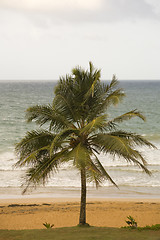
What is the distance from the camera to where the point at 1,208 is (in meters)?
17.0

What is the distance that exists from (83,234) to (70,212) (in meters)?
6.74

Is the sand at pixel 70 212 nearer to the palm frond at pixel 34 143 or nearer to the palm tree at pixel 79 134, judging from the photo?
the palm tree at pixel 79 134

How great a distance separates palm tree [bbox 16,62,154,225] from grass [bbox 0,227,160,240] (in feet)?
5.29

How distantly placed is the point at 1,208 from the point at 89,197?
231 inches

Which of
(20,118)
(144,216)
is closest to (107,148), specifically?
(144,216)

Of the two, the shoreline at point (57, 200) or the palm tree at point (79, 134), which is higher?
the palm tree at point (79, 134)

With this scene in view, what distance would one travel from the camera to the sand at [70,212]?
14938 mm

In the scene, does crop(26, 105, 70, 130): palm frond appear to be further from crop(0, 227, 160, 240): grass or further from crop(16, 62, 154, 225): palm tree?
crop(0, 227, 160, 240): grass

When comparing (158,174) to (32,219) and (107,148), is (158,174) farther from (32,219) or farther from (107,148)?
(107,148)

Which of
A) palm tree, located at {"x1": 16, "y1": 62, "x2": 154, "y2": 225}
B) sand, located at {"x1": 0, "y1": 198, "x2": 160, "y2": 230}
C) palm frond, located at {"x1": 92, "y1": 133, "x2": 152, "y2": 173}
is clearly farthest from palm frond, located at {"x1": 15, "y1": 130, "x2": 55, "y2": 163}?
sand, located at {"x1": 0, "y1": 198, "x2": 160, "y2": 230}

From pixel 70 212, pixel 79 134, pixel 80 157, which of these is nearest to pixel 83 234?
pixel 80 157

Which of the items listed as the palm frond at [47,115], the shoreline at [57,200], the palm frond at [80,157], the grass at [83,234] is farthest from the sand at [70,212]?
the palm frond at [80,157]

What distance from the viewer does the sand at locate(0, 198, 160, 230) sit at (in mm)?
14938

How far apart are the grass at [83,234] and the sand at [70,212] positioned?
171 inches
